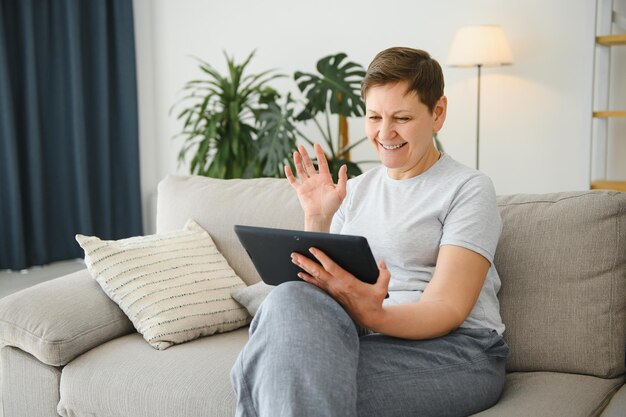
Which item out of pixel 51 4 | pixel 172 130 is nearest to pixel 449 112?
pixel 172 130

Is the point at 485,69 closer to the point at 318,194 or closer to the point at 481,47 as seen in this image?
the point at 481,47

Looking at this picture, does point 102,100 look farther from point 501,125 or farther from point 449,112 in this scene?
point 501,125

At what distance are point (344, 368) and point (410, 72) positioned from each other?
0.66 metres

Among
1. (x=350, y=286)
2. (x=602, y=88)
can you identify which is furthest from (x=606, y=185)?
(x=350, y=286)

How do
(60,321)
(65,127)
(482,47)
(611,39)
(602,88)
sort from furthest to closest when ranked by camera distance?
(65,127), (482,47), (602,88), (611,39), (60,321)

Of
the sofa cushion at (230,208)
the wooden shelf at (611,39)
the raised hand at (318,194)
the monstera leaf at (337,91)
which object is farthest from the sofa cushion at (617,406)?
the monstera leaf at (337,91)

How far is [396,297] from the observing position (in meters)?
1.62

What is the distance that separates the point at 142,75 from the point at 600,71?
2942 mm

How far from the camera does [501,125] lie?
3.96 meters

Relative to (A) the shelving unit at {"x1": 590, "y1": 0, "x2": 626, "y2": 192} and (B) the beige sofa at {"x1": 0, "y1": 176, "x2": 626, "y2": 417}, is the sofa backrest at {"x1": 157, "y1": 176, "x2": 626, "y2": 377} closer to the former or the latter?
(B) the beige sofa at {"x1": 0, "y1": 176, "x2": 626, "y2": 417}

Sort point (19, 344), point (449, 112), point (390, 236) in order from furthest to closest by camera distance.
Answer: point (449, 112) < point (19, 344) < point (390, 236)

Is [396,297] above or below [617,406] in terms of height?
above

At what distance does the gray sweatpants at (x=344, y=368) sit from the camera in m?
1.27

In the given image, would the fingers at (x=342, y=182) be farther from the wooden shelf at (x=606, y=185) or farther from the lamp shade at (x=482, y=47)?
the lamp shade at (x=482, y=47)
